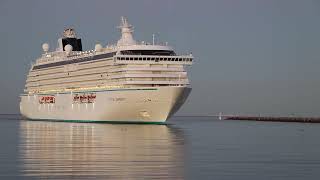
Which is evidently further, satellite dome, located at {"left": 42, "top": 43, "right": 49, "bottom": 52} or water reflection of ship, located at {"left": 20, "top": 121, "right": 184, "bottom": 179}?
satellite dome, located at {"left": 42, "top": 43, "right": 49, "bottom": 52}

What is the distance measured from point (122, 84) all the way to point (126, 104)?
2.74 metres

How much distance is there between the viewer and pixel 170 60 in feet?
278

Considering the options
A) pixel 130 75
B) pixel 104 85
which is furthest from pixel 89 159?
pixel 104 85

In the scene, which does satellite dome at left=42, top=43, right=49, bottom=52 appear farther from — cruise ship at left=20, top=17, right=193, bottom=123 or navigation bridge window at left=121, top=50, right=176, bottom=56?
navigation bridge window at left=121, top=50, right=176, bottom=56

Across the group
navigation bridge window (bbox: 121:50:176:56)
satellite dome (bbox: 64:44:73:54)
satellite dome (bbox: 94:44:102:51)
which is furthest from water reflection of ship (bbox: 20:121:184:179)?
satellite dome (bbox: 64:44:73:54)

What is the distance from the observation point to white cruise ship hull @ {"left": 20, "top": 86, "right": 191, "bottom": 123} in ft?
266

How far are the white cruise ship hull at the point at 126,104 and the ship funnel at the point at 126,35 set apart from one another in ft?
24.4

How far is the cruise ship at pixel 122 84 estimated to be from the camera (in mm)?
81938

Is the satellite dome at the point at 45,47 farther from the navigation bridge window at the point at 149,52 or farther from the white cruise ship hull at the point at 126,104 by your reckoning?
the navigation bridge window at the point at 149,52

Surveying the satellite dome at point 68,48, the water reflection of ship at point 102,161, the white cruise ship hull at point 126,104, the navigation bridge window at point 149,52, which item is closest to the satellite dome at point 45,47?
the satellite dome at point 68,48

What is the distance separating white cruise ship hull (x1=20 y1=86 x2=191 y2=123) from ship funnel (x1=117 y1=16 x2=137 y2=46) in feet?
24.4

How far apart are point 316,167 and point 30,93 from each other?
92.8 m

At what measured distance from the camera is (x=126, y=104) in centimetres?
8269

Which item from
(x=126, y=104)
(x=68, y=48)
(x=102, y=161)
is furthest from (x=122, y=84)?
(x=102, y=161)
